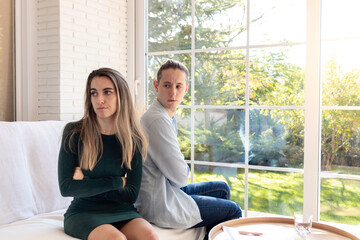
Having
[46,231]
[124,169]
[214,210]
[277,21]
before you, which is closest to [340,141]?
[277,21]

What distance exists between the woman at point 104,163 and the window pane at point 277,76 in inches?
55.9

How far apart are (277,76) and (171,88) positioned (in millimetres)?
1241

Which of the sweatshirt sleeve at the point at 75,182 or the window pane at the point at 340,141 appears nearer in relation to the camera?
the sweatshirt sleeve at the point at 75,182

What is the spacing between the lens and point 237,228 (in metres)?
1.80

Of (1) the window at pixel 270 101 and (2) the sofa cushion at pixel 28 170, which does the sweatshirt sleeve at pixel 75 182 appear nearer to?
(2) the sofa cushion at pixel 28 170

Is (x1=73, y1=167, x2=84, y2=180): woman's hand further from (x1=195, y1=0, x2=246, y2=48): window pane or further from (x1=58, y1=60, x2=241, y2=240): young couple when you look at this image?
(x1=195, y1=0, x2=246, y2=48): window pane

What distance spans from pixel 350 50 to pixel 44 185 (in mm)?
2406

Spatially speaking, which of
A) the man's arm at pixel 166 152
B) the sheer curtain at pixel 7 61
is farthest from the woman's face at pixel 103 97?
the sheer curtain at pixel 7 61

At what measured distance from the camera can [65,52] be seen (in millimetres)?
3117

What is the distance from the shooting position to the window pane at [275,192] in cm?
311

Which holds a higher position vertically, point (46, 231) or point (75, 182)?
point (75, 182)

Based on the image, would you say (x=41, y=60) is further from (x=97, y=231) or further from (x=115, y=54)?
(x=97, y=231)

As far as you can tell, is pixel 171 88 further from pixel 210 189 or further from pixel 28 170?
pixel 28 170

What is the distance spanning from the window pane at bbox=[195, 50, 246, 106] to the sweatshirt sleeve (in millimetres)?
1644
